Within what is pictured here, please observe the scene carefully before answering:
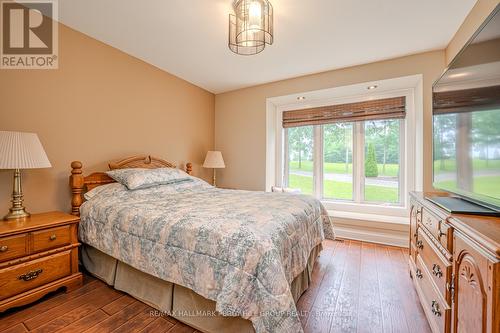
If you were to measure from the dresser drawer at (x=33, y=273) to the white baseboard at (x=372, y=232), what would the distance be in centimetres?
315

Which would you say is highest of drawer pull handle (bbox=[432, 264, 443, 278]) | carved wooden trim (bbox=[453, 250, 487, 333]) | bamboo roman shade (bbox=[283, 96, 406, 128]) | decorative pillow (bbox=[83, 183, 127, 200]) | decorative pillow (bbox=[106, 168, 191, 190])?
bamboo roman shade (bbox=[283, 96, 406, 128])

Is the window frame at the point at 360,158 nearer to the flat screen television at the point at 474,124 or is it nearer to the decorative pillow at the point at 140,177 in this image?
the flat screen television at the point at 474,124

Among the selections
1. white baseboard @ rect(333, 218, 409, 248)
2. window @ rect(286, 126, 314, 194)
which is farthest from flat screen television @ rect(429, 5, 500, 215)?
window @ rect(286, 126, 314, 194)

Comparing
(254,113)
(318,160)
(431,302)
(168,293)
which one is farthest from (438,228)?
(254,113)

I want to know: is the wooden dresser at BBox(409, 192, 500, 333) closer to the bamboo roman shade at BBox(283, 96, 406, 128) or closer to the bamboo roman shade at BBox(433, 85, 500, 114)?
the bamboo roman shade at BBox(433, 85, 500, 114)

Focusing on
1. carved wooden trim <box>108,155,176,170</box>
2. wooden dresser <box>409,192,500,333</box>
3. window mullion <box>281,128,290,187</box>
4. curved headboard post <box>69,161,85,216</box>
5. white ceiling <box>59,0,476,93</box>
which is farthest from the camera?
window mullion <box>281,128,290,187</box>

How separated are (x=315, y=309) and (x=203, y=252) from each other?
3.27ft

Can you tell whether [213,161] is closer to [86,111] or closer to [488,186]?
[86,111]

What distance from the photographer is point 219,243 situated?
4.15 ft

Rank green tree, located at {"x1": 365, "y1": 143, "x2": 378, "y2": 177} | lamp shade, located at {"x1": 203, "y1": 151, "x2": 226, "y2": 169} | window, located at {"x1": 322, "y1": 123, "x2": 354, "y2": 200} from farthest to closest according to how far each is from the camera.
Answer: lamp shade, located at {"x1": 203, "y1": 151, "x2": 226, "y2": 169}
window, located at {"x1": 322, "y1": 123, "x2": 354, "y2": 200}
green tree, located at {"x1": 365, "y1": 143, "x2": 378, "y2": 177}

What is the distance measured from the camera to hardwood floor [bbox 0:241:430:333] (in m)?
1.45

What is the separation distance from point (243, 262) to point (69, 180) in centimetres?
211

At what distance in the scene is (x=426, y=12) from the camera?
1980 mm

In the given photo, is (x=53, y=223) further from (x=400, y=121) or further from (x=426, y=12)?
(x=400, y=121)
